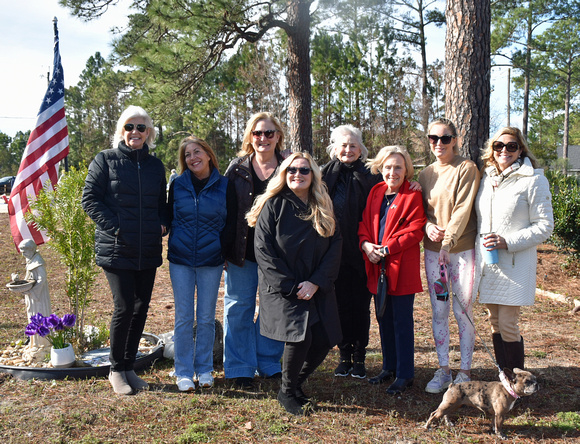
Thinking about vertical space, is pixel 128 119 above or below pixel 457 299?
above

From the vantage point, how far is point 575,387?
4062mm

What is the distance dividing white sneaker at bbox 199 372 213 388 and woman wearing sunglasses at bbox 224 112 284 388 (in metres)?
0.17

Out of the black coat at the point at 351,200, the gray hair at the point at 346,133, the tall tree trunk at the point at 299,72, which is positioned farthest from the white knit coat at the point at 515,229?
the tall tree trunk at the point at 299,72

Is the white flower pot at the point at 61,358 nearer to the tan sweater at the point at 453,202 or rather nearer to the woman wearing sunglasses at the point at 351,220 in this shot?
the woman wearing sunglasses at the point at 351,220

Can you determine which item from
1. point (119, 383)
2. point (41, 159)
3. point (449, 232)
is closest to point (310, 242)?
point (449, 232)

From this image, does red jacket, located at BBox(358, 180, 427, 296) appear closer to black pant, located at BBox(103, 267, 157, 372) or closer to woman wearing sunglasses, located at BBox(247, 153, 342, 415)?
woman wearing sunglasses, located at BBox(247, 153, 342, 415)

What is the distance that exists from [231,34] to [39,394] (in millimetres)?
7176

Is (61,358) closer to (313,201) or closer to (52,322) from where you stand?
(52,322)

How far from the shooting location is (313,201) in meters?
3.64

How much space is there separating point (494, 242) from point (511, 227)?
19 centimetres

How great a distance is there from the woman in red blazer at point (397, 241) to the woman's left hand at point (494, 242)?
48 cm

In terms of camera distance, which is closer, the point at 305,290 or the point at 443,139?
the point at 305,290

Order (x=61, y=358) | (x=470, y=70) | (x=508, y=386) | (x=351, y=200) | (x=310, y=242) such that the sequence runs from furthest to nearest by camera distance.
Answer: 1. (x=470, y=70)
2. (x=61, y=358)
3. (x=351, y=200)
4. (x=310, y=242)
5. (x=508, y=386)

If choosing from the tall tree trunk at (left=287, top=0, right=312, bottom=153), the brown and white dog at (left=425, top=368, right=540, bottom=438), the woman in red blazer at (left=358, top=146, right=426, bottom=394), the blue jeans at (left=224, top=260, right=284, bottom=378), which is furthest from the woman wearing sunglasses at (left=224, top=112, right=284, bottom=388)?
the tall tree trunk at (left=287, top=0, right=312, bottom=153)
